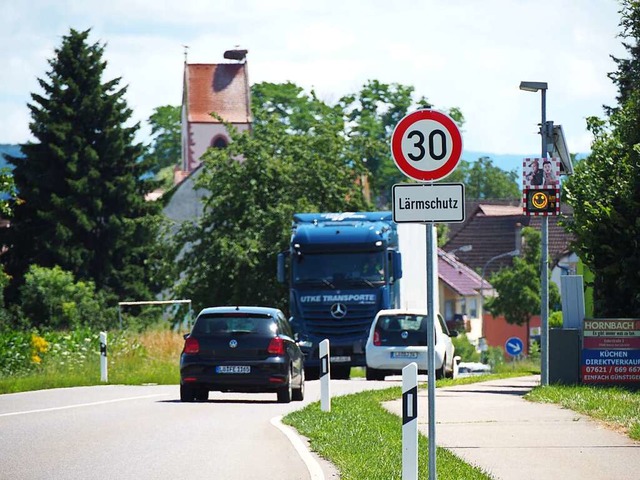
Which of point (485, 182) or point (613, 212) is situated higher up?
point (485, 182)

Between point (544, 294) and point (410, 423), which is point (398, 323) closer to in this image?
point (544, 294)

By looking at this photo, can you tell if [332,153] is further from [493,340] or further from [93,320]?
[493,340]

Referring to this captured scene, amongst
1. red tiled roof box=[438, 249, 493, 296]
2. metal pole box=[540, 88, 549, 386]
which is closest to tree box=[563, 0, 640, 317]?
metal pole box=[540, 88, 549, 386]

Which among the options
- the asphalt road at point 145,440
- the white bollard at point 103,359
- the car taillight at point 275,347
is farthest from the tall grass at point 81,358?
the car taillight at point 275,347

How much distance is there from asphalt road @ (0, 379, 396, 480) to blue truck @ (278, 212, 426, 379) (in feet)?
26.2

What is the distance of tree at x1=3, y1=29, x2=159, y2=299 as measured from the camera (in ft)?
239

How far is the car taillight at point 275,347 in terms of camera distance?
909 inches

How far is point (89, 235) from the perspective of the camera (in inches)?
2948

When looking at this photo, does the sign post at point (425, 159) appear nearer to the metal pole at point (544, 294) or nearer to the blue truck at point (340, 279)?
the metal pole at point (544, 294)

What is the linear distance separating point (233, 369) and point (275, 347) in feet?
2.46

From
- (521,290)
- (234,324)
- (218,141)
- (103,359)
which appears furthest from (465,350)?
(234,324)

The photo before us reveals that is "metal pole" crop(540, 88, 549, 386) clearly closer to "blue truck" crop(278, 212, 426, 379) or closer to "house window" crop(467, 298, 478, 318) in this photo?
"blue truck" crop(278, 212, 426, 379)

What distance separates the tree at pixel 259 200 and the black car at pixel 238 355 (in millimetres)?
27912

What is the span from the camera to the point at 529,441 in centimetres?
1553
